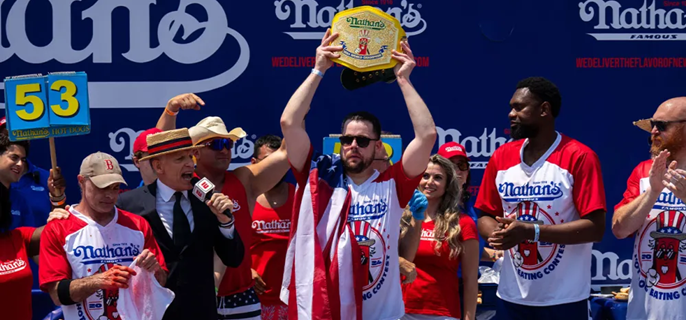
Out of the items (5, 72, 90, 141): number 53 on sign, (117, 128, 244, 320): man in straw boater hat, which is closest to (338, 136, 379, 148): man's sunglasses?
(117, 128, 244, 320): man in straw boater hat

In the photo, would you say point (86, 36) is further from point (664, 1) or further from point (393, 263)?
point (664, 1)

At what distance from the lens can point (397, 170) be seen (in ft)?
14.0

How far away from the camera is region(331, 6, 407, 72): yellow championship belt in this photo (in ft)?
13.7

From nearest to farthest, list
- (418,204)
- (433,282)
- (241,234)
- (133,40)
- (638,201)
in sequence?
(638,201)
(418,204)
(241,234)
(433,282)
(133,40)

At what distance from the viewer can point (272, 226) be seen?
5508 mm

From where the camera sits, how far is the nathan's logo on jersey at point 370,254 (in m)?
4.20

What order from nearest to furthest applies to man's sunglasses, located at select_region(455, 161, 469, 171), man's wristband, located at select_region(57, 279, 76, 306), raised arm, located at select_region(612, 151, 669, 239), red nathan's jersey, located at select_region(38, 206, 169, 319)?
man's wristband, located at select_region(57, 279, 76, 306) → red nathan's jersey, located at select_region(38, 206, 169, 319) → raised arm, located at select_region(612, 151, 669, 239) → man's sunglasses, located at select_region(455, 161, 469, 171)

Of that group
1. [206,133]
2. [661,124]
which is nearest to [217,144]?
[206,133]

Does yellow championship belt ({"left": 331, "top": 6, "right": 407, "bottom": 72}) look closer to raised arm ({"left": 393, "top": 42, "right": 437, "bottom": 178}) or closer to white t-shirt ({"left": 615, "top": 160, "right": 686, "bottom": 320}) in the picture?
raised arm ({"left": 393, "top": 42, "right": 437, "bottom": 178})

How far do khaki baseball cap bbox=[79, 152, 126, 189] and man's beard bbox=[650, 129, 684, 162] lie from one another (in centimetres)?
267

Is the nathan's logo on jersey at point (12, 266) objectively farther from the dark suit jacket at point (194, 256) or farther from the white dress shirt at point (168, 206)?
the white dress shirt at point (168, 206)

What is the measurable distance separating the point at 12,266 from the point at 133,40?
86.1 inches

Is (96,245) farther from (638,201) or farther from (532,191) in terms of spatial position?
(638,201)

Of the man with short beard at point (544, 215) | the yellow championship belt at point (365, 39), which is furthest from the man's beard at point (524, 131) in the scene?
the yellow championship belt at point (365, 39)
